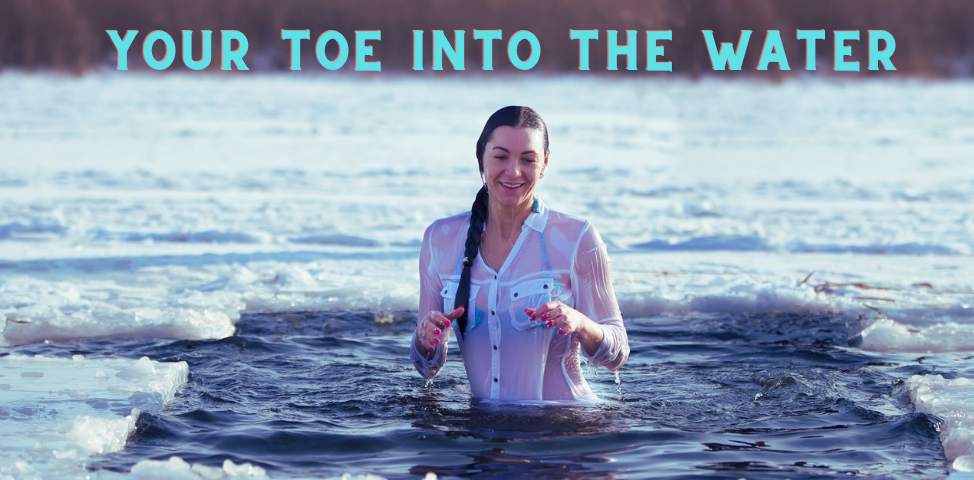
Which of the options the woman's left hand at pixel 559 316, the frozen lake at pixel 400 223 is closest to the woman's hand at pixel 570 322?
the woman's left hand at pixel 559 316

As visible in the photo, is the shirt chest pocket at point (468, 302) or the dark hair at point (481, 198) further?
the shirt chest pocket at point (468, 302)

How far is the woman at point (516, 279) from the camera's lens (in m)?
3.44

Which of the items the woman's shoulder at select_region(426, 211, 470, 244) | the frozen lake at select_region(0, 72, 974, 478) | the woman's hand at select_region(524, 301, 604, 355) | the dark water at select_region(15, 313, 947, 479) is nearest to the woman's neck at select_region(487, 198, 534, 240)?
the woman's shoulder at select_region(426, 211, 470, 244)

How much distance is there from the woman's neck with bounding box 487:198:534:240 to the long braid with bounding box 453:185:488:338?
5 cm

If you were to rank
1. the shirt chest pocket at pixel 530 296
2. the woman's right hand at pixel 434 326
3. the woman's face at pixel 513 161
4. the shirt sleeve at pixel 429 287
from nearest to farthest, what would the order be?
the woman's right hand at pixel 434 326
the woman's face at pixel 513 161
the shirt chest pocket at pixel 530 296
the shirt sleeve at pixel 429 287

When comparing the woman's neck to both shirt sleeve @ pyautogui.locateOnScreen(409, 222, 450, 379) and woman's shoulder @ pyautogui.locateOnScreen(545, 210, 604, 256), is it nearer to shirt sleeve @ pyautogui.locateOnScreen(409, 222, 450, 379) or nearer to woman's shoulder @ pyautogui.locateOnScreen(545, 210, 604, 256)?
woman's shoulder @ pyautogui.locateOnScreen(545, 210, 604, 256)

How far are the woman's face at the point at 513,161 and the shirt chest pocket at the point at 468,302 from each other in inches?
15.0

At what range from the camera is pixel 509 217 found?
3.62 meters

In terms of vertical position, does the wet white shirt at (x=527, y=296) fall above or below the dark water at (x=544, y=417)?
above

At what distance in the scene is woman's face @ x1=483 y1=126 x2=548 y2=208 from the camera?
11.2 ft

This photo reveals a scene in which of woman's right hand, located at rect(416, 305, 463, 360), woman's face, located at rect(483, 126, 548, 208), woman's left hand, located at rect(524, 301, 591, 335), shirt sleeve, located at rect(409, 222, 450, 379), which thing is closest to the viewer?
woman's left hand, located at rect(524, 301, 591, 335)

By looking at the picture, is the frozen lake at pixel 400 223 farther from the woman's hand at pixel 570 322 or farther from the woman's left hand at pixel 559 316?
the woman's left hand at pixel 559 316

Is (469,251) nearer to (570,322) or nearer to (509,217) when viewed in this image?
(509,217)

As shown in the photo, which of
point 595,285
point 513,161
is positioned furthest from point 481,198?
point 595,285
